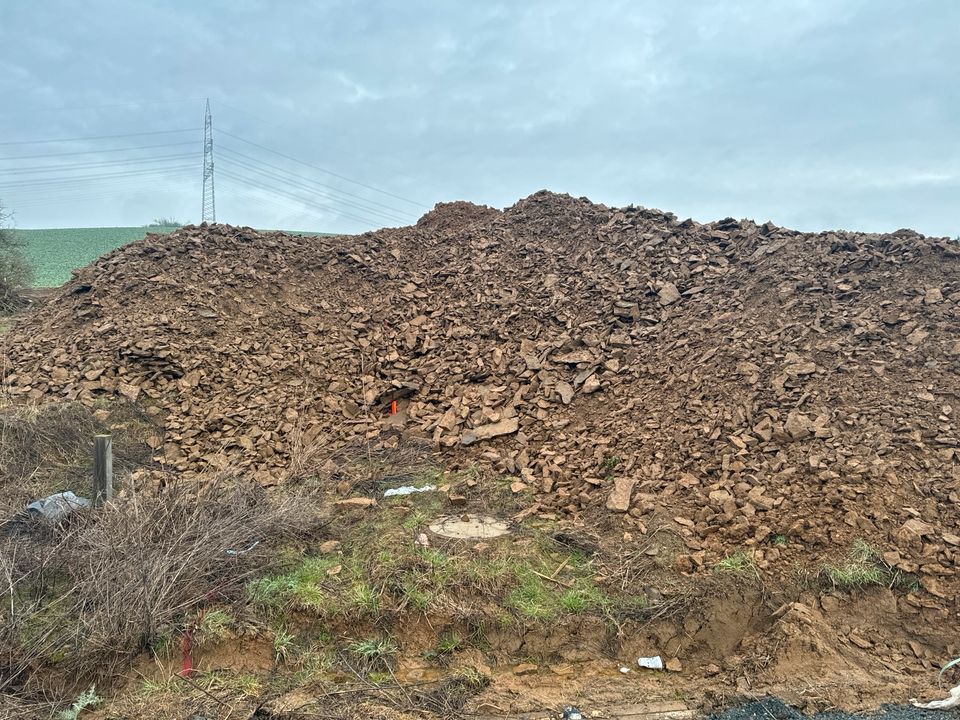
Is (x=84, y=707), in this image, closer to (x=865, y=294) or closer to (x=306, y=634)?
(x=306, y=634)

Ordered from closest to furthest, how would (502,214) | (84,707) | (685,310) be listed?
(84,707) < (685,310) < (502,214)

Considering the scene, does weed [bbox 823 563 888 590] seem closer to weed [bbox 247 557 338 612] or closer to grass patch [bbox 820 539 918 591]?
grass patch [bbox 820 539 918 591]

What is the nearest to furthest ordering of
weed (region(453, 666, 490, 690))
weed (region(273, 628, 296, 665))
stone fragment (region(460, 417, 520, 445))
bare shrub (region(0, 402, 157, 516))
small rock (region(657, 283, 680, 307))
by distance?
weed (region(453, 666, 490, 690))
weed (region(273, 628, 296, 665))
bare shrub (region(0, 402, 157, 516))
stone fragment (region(460, 417, 520, 445))
small rock (region(657, 283, 680, 307))

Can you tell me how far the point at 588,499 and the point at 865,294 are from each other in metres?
3.90

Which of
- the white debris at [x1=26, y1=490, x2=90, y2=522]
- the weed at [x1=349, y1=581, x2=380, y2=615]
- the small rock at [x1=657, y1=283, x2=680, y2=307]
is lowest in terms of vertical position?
the weed at [x1=349, y1=581, x2=380, y2=615]

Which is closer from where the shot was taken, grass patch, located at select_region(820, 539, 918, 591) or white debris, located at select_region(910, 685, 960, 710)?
white debris, located at select_region(910, 685, 960, 710)

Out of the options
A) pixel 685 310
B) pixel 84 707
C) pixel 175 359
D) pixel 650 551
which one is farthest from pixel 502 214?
pixel 84 707

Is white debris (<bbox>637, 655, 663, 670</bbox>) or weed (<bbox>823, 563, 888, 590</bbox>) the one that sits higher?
weed (<bbox>823, 563, 888, 590</bbox>)

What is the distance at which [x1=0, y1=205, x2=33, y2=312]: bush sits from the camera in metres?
11.4

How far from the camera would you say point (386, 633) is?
3.71 m

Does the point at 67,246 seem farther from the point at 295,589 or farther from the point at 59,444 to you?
the point at 295,589

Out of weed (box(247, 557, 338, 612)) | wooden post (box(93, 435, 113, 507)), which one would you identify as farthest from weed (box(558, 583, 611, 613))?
wooden post (box(93, 435, 113, 507))

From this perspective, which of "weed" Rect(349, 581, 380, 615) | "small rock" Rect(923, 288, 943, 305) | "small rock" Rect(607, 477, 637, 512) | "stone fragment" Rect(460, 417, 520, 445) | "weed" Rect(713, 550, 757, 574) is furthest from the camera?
"stone fragment" Rect(460, 417, 520, 445)

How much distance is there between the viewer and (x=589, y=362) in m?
6.91
